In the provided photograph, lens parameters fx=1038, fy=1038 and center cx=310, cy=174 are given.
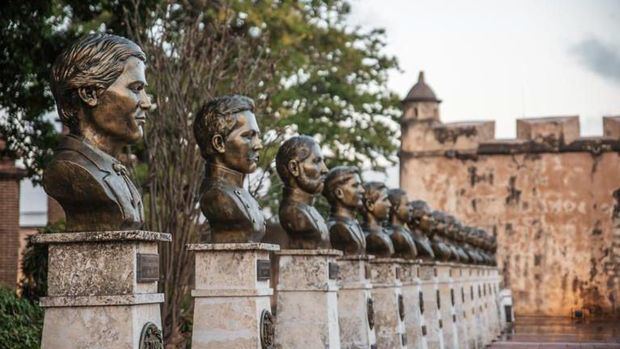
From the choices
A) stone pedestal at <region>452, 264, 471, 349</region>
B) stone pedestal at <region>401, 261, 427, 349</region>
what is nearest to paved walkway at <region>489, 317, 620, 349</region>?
stone pedestal at <region>452, 264, 471, 349</region>

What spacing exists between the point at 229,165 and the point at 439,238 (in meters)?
8.99

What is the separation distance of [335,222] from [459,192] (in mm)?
25159

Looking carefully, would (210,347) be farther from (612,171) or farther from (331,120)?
(612,171)

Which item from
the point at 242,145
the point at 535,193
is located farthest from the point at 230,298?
the point at 535,193

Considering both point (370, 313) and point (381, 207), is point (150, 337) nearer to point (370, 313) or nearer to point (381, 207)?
point (370, 313)

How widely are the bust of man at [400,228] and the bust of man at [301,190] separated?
3180mm

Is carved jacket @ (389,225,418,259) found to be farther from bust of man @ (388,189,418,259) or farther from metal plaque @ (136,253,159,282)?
metal plaque @ (136,253,159,282)

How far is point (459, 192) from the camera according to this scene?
112ft

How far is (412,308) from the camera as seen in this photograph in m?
11.6

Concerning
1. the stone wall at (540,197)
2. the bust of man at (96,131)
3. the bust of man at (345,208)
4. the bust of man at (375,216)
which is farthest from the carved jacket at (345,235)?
the stone wall at (540,197)

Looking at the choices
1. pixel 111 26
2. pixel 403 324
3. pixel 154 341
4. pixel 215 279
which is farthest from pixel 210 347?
pixel 111 26

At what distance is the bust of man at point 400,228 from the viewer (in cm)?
1153

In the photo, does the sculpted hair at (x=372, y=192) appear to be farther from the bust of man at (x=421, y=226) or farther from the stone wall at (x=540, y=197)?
the stone wall at (x=540, y=197)

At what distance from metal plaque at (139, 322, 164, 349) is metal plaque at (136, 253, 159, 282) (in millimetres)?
246
